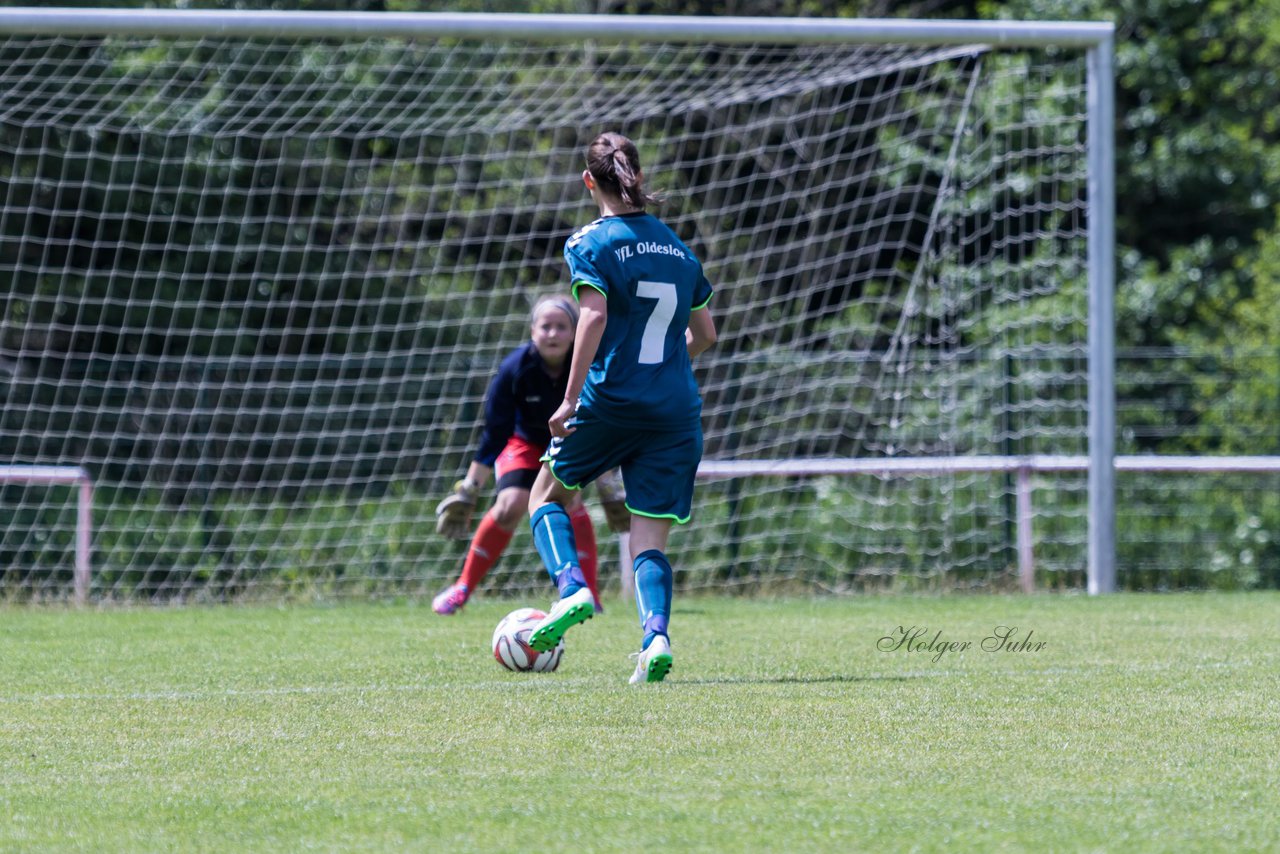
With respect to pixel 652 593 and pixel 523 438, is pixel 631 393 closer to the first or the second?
pixel 652 593

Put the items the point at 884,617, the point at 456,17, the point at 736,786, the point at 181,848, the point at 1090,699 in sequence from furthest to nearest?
the point at 456,17 < the point at 884,617 < the point at 1090,699 < the point at 736,786 < the point at 181,848

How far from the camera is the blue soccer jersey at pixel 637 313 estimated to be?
5242mm

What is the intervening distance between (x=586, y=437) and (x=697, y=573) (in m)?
5.89

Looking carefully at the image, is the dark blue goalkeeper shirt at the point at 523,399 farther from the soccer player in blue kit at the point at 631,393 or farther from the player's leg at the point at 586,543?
the soccer player in blue kit at the point at 631,393

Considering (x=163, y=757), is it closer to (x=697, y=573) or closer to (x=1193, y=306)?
(x=697, y=573)

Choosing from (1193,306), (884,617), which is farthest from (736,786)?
(1193,306)

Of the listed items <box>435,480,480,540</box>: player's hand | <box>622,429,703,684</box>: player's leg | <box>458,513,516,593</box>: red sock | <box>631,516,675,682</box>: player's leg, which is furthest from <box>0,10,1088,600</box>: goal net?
<box>631,516,675,682</box>: player's leg

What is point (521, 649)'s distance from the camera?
562cm

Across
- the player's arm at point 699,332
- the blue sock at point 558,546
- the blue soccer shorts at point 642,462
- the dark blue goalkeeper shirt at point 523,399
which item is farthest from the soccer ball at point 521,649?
the dark blue goalkeeper shirt at point 523,399

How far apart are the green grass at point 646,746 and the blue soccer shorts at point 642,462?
610 mm

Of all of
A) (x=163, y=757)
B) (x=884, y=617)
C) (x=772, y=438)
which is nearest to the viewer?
(x=163, y=757)

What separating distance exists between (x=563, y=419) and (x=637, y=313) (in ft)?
1.40

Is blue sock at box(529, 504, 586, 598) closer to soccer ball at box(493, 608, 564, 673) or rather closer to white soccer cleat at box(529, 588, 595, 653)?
Answer: white soccer cleat at box(529, 588, 595, 653)

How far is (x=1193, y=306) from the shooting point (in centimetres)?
1594
